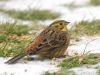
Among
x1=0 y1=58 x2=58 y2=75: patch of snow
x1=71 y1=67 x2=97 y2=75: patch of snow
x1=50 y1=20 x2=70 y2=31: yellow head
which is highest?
x1=50 y1=20 x2=70 y2=31: yellow head

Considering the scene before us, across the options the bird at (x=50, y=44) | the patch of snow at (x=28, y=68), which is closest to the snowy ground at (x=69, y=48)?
the patch of snow at (x=28, y=68)

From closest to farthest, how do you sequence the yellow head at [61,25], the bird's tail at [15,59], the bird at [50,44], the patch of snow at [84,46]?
the bird's tail at [15,59]
the bird at [50,44]
the yellow head at [61,25]
the patch of snow at [84,46]

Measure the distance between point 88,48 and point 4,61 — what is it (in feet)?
4.94

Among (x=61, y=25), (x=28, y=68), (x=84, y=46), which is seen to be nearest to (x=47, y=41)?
(x=61, y=25)

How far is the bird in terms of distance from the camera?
7.88 m

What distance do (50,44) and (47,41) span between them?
0.20ft

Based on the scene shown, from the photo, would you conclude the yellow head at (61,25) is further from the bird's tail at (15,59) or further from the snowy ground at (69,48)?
the bird's tail at (15,59)

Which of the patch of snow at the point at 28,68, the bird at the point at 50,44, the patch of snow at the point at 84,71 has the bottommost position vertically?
the patch of snow at the point at 84,71

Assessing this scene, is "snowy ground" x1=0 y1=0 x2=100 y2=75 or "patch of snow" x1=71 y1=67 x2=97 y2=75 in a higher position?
"snowy ground" x1=0 y1=0 x2=100 y2=75

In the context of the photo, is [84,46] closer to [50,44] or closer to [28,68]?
[50,44]

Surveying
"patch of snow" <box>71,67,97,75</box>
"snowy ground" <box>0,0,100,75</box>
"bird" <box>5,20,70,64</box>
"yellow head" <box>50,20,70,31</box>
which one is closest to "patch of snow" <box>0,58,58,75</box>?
"snowy ground" <box>0,0,100,75</box>

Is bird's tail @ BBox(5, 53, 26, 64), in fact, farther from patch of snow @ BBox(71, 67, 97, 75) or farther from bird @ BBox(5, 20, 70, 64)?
patch of snow @ BBox(71, 67, 97, 75)

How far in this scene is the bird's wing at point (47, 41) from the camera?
7.91 metres

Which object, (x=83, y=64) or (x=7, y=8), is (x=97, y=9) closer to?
(x=7, y=8)
